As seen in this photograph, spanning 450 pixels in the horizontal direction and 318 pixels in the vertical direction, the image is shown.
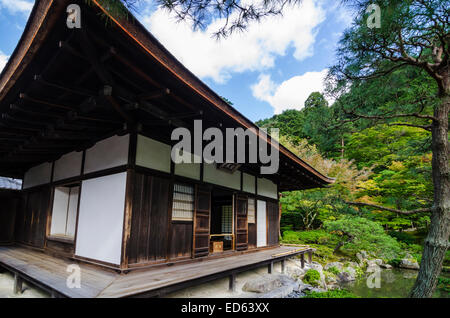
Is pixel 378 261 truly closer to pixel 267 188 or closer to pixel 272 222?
pixel 272 222

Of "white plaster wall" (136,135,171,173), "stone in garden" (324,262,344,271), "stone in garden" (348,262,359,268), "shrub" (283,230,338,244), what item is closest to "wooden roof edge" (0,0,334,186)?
"white plaster wall" (136,135,171,173)

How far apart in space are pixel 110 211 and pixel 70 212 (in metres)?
2.99

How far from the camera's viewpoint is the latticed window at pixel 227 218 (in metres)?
8.80

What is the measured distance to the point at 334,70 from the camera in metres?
4.27

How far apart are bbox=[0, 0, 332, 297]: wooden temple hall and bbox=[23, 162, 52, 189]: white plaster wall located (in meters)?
0.06

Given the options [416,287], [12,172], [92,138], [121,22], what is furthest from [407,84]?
[12,172]

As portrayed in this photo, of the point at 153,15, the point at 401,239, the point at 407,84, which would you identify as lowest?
the point at 401,239

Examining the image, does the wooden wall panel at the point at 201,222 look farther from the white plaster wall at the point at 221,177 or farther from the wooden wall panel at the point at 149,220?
the wooden wall panel at the point at 149,220

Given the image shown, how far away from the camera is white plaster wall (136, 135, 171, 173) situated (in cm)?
408

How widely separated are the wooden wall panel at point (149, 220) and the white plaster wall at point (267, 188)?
388 cm

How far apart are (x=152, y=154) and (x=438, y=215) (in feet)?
15.4

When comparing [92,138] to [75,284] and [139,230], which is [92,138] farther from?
[75,284]

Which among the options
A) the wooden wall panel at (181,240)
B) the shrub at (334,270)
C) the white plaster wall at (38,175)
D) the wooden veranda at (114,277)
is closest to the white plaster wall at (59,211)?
the white plaster wall at (38,175)
